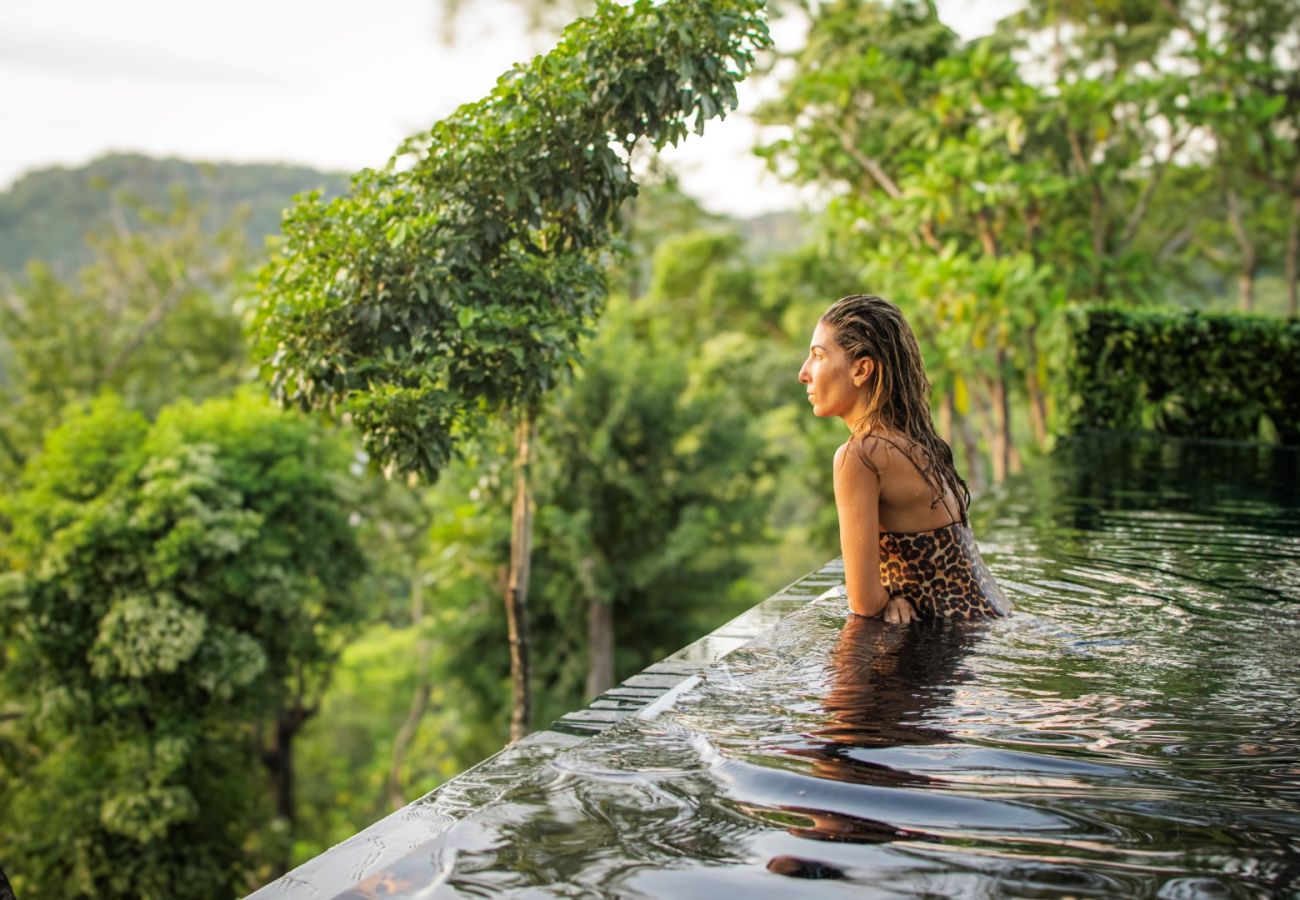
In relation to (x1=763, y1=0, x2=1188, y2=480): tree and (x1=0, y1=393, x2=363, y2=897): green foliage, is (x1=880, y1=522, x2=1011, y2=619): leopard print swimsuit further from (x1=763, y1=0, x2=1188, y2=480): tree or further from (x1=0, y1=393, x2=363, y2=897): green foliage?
(x1=0, y1=393, x2=363, y2=897): green foliage

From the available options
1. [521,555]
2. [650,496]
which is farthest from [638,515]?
[521,555]

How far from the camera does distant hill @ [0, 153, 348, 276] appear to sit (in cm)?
3975

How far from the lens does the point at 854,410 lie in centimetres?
384

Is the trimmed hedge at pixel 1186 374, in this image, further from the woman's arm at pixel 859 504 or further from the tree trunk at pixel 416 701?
the tree trunk at pixel 416 701

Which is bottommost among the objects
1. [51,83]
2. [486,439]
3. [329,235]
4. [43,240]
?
[486,439]

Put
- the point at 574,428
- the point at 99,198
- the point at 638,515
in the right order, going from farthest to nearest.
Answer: the point at 99,198, the point at 638,515, the point at 574,428

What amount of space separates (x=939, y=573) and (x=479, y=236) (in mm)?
2942

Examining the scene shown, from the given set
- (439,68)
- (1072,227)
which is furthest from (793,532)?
(1072,227)

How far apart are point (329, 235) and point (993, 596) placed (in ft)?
11.8

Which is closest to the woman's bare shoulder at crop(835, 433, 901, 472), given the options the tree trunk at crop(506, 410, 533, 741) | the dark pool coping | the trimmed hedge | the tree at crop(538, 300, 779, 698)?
the dark pool coping

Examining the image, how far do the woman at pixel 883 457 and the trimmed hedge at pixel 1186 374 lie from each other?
772 centimetres

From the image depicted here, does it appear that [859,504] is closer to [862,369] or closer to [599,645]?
[862,369]

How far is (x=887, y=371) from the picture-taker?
3779mm

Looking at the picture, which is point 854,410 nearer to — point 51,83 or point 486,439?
point 486,439
